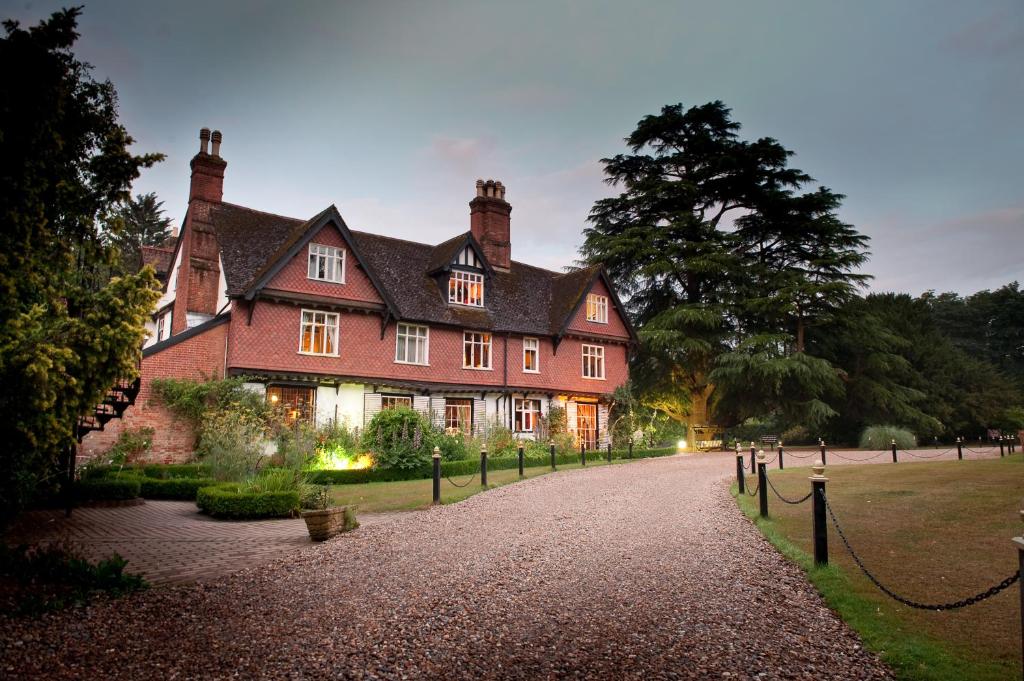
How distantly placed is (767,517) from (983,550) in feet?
11.7

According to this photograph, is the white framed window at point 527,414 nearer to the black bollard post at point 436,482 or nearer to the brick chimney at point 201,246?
the brick chimney at point 201,246

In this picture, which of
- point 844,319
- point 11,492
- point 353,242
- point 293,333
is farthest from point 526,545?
point 844,319

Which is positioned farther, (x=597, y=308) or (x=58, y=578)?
(x=597, y=308)

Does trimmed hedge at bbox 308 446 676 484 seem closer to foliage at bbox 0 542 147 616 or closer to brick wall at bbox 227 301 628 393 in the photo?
brick wall at bbox 227 301 628 393

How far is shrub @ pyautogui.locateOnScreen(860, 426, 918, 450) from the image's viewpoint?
31.2m

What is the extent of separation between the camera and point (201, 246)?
24859 millimetres

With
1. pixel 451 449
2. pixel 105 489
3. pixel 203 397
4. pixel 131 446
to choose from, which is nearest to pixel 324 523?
pixel 105 489

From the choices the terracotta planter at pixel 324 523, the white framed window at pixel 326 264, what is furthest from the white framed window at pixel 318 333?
the terracotta planter at pixel 324 523

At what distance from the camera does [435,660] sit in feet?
17.0

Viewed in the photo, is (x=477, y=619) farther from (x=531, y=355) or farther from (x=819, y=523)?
(x=531, y=355)

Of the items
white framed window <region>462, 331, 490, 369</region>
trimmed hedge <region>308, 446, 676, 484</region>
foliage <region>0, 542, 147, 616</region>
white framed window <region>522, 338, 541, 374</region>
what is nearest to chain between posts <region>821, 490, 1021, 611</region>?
foliage <region>0, 542, 147, 616</region>

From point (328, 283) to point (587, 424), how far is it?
15506 mm

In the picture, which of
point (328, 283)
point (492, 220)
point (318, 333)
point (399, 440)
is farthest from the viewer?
point (492, 220)

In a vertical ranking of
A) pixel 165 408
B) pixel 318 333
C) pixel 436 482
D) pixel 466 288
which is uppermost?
pixel 466 288
